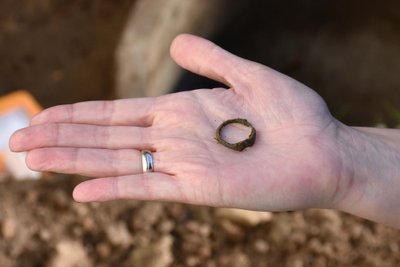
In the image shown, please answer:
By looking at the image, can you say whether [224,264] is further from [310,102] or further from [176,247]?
[310,102]

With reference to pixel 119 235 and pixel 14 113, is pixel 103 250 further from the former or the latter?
pixel 14 113

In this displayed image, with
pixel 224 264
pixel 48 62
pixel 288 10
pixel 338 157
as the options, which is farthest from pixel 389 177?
pixel 48 62

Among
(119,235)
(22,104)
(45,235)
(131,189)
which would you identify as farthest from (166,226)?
(22,104)

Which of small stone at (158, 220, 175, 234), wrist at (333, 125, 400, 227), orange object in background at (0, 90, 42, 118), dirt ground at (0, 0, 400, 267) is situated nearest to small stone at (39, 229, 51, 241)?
dirt ground at (0, 0, 400, 267)

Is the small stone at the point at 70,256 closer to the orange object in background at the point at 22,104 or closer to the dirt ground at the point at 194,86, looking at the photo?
the dirt ground at the point at 194,86

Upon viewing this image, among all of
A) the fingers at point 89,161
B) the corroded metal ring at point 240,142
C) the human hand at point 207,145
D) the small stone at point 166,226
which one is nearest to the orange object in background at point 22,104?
the small stone at point 166,226
